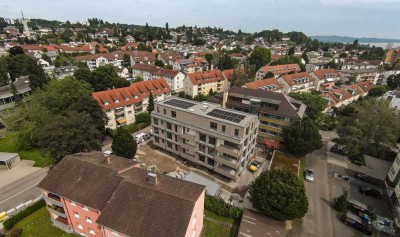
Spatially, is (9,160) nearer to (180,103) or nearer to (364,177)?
(180,103)

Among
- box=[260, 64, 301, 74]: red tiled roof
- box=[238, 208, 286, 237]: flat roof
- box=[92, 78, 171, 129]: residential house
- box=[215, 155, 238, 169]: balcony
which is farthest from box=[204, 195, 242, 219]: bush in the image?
box=[260, 64, 301, 74]: red tiled roof

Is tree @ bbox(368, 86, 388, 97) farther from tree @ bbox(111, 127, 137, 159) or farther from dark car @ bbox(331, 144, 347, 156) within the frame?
tree @ bbox(111, 127, 137, 159)

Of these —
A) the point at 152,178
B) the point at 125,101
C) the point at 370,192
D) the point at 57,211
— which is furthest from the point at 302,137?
the point at 125,101

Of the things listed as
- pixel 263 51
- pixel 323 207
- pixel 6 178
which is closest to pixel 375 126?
pixel 323 207

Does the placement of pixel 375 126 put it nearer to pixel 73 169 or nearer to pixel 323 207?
pixel 323 207

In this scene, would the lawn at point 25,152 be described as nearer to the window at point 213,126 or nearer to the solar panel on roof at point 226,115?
the window at point 213,126
